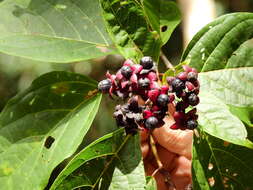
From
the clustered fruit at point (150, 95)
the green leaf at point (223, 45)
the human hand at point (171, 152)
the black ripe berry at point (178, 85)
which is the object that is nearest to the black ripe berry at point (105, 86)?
the clustered fruit at point (150, 95)

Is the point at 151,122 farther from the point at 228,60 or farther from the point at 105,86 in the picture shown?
the point at 228,60

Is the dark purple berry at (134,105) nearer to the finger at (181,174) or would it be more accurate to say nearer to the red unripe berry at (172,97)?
the red unripe berry at (172,97)

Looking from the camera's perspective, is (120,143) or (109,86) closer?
(109,86)

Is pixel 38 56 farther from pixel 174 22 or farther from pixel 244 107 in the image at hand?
pixel 244 107

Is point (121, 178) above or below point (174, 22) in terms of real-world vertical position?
below

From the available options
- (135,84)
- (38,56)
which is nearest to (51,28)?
(38,56)

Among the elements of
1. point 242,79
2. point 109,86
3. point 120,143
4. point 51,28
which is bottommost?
point 120,143

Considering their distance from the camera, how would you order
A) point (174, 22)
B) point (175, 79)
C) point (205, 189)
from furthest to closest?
point (174, 22)
point (205, 189)
point (175, 79)
